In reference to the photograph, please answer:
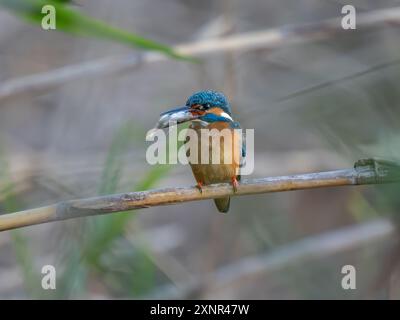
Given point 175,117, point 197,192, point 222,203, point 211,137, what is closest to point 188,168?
point 222,203

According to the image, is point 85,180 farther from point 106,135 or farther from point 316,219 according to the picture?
point 316,219

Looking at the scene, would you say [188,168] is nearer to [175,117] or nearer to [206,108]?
[206,108]

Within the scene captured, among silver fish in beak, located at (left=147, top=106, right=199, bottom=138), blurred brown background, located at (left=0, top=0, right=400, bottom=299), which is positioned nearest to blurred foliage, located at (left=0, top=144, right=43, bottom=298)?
blurred brown background, located at (left=0, top=0, right=400, bottom=299)

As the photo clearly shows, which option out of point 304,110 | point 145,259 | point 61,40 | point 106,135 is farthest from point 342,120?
point 61,40

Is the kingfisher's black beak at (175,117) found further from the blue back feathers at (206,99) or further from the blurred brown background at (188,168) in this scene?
the blurred brown background at (188,168)

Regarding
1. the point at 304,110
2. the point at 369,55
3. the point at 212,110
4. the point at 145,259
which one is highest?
the point at 369,55

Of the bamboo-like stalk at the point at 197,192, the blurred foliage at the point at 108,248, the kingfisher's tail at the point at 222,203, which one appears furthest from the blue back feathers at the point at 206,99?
the bamboo-like stalk at the point at 197,192
